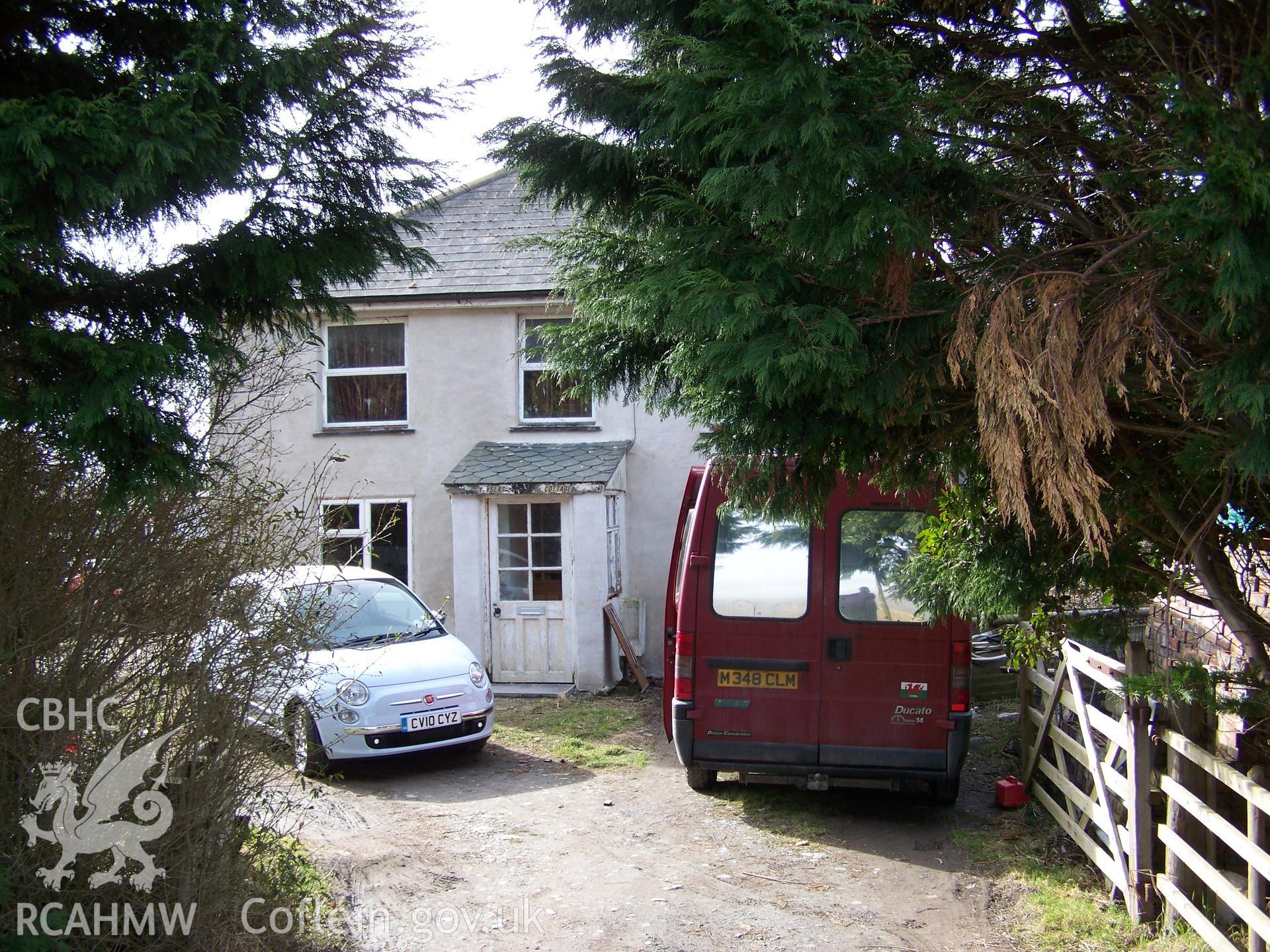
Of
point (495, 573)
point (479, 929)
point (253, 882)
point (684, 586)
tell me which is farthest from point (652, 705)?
point (253, 882)

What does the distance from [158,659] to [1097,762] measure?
16.4 feet

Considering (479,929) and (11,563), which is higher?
(11,563)

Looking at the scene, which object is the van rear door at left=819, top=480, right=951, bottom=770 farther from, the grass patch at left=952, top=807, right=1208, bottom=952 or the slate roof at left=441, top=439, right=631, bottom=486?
the slate roof at left=441, top=439, right=631, bottom=486

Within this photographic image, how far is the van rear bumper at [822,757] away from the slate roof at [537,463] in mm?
5671

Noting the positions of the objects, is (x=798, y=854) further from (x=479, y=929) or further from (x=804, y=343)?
(x=804, y=343)

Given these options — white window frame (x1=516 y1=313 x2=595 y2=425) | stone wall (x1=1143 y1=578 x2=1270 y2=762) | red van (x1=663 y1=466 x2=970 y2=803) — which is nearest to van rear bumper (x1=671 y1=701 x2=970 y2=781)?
red van (x1=663 y1=466 x2=970 y2=803)

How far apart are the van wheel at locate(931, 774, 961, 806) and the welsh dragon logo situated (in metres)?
5.13

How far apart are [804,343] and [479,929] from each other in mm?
3596

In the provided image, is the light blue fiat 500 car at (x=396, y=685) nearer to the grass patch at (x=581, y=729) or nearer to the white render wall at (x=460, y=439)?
the grass patch at (x=581, y=729)

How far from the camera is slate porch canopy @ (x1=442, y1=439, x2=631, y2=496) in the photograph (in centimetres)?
1255

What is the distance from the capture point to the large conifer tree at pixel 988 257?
308cm

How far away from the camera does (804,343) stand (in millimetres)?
3508

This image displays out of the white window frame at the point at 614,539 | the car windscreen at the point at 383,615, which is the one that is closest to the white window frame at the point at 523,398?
the white window frame at the point at 614,539

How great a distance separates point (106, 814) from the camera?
3916mm
